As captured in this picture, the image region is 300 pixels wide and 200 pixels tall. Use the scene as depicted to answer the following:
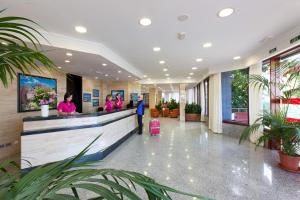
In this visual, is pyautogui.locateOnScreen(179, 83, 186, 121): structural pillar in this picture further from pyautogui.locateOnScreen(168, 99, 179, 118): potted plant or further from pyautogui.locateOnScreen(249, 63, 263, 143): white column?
pyautogui.locateOnScreen(249, 63, 263, 143): white column

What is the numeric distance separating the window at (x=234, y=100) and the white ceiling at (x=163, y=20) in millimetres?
2192

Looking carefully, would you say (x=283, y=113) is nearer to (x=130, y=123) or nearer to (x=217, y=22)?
(x=217, y=22)

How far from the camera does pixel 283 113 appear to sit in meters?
3.33

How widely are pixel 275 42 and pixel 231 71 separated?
2.57 meters

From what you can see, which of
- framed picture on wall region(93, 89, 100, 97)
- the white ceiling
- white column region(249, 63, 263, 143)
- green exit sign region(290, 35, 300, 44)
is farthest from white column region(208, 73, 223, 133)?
framed picture on wall region(93, 89, 100, 97)

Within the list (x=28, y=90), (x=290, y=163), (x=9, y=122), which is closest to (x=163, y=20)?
(x=290, y=163)

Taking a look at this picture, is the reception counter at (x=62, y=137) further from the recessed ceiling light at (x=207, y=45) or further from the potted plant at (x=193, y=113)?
the potted plant at (x=193, y=113)

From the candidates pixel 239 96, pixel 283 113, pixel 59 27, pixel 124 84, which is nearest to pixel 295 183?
pixel 283 113

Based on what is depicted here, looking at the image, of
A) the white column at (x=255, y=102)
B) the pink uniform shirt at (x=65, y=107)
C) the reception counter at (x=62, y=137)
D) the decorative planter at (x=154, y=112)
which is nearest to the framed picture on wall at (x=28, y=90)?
the pink uniform shirt at (x=65, y=107)

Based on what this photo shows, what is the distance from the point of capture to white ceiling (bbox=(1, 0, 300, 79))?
241 cm

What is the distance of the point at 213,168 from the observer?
10.8ft

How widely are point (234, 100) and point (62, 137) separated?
653 cm

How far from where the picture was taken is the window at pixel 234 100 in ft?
19.4

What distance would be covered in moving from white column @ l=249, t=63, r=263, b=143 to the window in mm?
395
